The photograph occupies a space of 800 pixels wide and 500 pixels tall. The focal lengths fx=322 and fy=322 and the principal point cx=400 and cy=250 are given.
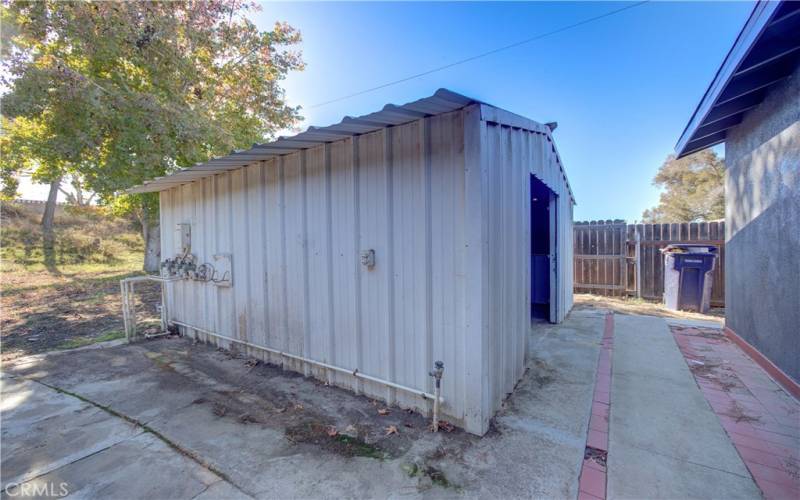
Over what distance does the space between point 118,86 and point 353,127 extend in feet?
24.4

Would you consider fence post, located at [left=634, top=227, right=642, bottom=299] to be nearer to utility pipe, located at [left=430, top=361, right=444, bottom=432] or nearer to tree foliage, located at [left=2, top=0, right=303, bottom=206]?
utility pipe, located at [left=430, top=361, right=444, bottom=432]

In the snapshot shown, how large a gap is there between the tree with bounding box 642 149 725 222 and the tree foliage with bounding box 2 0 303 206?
16.3 metres

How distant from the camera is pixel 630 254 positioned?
764cm

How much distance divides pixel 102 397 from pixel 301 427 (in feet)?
6.74

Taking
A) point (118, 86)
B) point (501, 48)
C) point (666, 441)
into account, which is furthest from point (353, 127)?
point (118, 86)

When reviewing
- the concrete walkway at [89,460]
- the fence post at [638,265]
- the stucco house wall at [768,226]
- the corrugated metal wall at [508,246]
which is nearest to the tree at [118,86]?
the concrete walkway at [89,460]

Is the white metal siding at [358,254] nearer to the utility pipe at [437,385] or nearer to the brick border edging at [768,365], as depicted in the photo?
the utility pipe at [437,385]

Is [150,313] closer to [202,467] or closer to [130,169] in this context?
[130,169]

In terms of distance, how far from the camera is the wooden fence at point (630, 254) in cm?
676

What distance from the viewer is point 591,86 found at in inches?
281

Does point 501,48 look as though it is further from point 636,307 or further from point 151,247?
point 151,247

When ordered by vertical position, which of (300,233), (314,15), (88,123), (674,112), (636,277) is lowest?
(636,277)

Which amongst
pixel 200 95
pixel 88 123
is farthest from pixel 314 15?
pixel 88 123

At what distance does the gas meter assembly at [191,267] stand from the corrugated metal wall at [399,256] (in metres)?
0.20
